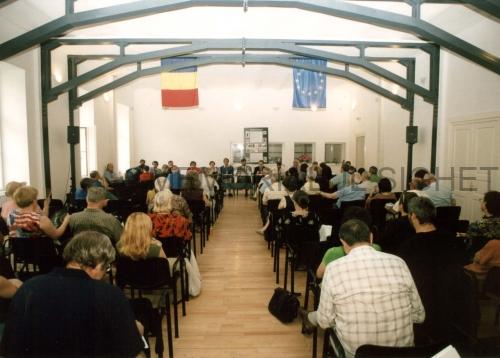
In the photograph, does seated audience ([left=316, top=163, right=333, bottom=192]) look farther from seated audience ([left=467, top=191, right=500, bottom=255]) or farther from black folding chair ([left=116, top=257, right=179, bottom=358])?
black folding chair ([left=116, top=257, right=179, bottom=358])

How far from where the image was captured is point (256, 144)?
1423 cm

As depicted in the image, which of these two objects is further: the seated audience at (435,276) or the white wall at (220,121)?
the white wall at (220,121)

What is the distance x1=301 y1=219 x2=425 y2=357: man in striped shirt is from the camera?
178 cm

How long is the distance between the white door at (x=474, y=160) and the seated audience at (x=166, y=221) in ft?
16.3

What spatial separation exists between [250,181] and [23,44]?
855 centimetres

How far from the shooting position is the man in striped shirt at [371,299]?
70.2 inches

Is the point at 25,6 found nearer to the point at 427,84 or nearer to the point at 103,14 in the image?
the point at 103,14

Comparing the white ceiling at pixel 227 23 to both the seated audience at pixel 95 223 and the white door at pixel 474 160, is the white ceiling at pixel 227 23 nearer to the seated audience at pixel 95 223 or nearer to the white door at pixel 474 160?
the white door at pixel 474 160

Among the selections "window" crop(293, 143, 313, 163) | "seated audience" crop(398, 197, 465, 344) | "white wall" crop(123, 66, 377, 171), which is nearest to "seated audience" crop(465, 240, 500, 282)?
"seated audience" crop(398, 197, 465, 344)

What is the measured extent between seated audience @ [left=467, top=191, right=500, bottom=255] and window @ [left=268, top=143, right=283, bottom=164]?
11.0 meters

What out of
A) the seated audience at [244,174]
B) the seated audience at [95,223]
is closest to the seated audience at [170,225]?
the seated audience at [95,223]

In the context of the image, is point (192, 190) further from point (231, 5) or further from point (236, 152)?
point (236, 152)

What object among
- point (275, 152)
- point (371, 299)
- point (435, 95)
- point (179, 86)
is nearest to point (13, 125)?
point (179, 86)

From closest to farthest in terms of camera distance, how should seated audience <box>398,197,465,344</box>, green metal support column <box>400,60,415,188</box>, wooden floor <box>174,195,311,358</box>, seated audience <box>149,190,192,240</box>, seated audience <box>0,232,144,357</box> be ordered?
seated audience <box>0,232,144,357</box>, seated audience <box>398,197,465,344</box>, wooden floor <box>174,195,311,358</box>, seated audience <box>149,190,192,240</box>, green metal support column <box>400,60,415,188</box>
